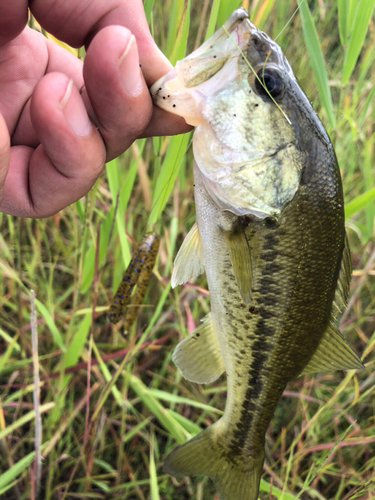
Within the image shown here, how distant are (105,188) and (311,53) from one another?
1101 millimetres

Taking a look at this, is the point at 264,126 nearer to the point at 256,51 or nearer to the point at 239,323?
the point at 256,51

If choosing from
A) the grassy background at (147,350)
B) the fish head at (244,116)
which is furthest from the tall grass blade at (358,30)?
the fish head at (244,116)

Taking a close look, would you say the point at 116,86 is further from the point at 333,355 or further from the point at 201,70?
the point at 333,355

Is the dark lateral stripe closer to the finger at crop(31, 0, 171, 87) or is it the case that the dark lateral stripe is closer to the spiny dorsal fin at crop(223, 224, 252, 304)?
the spiny dorsal fin at crop(223, 224, 252, 304)

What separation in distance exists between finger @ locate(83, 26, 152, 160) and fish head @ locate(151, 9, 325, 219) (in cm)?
9

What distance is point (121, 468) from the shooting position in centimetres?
156

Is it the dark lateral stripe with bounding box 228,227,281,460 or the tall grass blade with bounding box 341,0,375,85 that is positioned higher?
the tall grass blade with bounding box 341,0,375,85

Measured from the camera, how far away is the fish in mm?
993

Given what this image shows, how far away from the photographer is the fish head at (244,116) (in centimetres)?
97

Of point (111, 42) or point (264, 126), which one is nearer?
point (111, 42)

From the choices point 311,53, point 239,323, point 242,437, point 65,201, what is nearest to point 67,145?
point 65,201

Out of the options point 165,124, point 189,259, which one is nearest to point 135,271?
point 189,259

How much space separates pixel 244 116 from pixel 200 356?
0.79 m

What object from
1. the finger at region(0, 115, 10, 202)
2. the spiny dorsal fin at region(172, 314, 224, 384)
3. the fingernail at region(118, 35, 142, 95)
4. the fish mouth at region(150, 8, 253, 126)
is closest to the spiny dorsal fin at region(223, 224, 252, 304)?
the spiny dorsal fin at region(172, 314, 224, 384)
